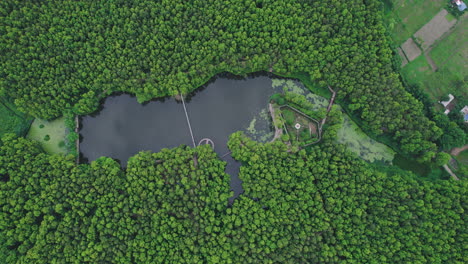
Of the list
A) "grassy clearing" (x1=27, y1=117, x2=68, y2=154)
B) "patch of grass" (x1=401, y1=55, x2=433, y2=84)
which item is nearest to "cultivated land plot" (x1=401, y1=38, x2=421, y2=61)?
"patch of grass" (x1=401, y1=55, x2=433, y2=84)

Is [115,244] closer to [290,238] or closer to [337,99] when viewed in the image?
[290,238]

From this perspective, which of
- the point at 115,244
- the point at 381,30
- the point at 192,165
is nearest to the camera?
the point at 115,244

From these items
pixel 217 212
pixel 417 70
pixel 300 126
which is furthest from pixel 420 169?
pixel 217 212

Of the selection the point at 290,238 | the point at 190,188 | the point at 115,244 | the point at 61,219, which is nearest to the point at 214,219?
the point at 190,188

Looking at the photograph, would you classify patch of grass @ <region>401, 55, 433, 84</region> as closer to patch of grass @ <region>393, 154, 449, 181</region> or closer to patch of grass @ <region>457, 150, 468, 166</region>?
patch of grass @ <region>457, 150, 468, 166</region>

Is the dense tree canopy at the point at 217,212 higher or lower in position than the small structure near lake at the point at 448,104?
lower

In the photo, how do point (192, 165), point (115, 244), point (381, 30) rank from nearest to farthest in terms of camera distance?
point (115, 244), point (192, 165), point (381, 30)

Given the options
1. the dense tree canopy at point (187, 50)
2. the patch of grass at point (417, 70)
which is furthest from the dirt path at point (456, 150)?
the patch of grass at point (417, 70)

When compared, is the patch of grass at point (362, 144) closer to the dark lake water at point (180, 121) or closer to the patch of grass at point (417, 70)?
the patch of grass at point (417, 70)
